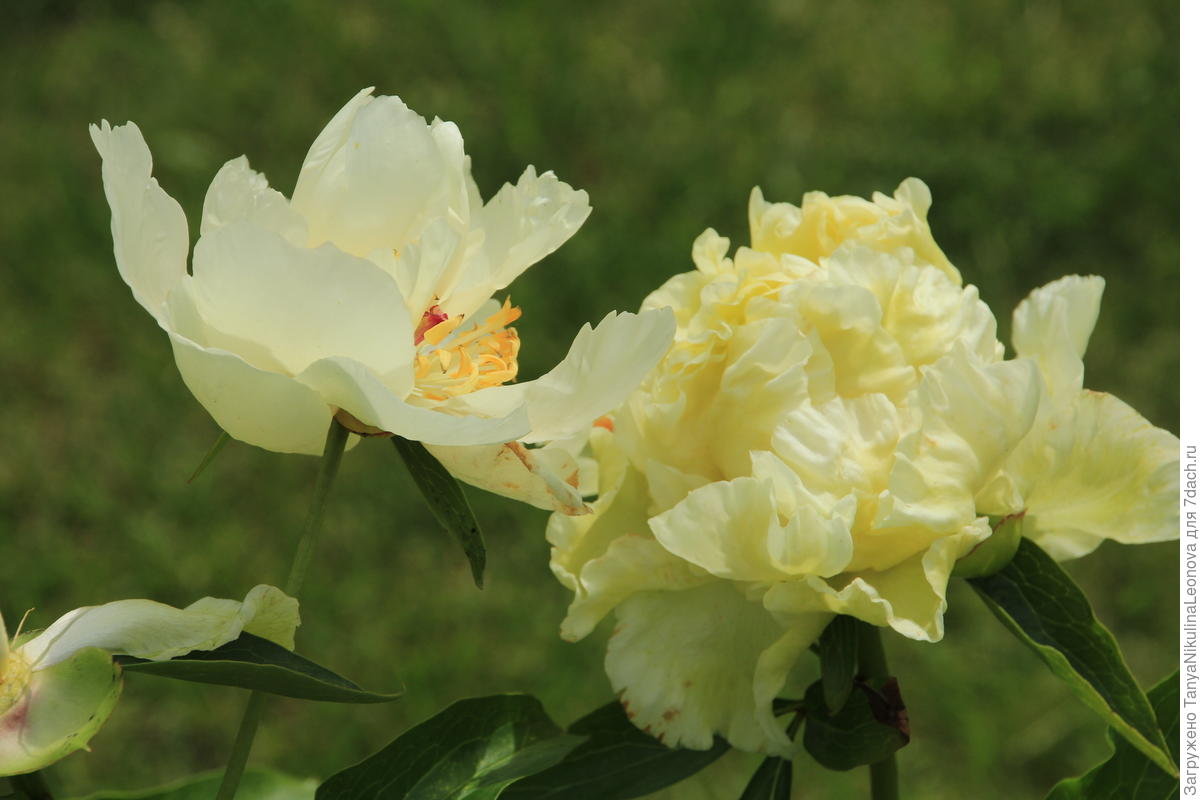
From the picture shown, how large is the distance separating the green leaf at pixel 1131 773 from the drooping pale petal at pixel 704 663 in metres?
0.14

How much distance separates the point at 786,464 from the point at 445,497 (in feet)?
0.46

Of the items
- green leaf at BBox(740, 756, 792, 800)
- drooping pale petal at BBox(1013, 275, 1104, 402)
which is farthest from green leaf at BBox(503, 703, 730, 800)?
drooping pale petal at BBox(1013, 275, 1104, 402)

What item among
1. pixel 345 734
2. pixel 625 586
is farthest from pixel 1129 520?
pixel 345 734

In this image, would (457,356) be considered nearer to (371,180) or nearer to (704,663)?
(371,180)

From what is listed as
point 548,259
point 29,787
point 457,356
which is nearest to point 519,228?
point 457,356

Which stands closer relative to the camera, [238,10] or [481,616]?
[481,616]

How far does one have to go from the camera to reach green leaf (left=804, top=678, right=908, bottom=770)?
56cm

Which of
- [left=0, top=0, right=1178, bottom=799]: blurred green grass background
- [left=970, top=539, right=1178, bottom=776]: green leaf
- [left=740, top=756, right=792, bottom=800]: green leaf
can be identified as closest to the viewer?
[left=970, top=539, right=1178, bottom=776]: green leaf

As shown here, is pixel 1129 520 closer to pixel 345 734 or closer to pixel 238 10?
pixel 345 734

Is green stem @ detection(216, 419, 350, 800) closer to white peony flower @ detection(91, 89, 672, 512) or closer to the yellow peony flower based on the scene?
white peony flower @ detection(91, 89, 672, 512)

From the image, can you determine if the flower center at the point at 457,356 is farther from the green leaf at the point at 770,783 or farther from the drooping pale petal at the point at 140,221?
the green leaf at the point at 770,783

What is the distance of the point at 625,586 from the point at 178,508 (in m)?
1.48

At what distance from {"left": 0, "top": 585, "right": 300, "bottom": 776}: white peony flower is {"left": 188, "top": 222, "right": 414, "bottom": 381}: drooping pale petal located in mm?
89

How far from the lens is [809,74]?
237 cm
